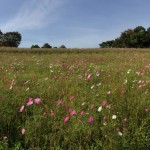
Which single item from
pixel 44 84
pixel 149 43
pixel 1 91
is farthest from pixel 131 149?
pixel 149 43

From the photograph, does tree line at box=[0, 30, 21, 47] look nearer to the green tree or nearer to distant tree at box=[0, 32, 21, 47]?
distant tree at box=[0, 32, 21, 47]

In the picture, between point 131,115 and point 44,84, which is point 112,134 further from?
point 44,84

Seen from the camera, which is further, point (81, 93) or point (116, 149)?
point (81, 93)

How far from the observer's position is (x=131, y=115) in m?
3.99

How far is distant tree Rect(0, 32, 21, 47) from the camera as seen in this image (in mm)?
A: 73812

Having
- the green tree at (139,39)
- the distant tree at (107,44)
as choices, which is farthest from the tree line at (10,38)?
the green tree at (139,39)

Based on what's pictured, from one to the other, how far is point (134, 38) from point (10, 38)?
3088 cm

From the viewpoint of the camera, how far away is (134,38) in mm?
67625

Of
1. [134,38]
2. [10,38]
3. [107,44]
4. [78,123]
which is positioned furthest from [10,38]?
[78,123]

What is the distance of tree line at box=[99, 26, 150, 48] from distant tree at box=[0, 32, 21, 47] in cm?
Result: 2495

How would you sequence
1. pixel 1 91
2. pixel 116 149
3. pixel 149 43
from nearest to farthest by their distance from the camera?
pixel 116 149 → pixel 1 91 → pixel 149 43

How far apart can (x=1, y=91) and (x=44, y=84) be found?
1414 mm

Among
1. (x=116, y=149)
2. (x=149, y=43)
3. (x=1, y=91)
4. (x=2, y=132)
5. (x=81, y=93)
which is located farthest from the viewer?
(x=149, y=43)

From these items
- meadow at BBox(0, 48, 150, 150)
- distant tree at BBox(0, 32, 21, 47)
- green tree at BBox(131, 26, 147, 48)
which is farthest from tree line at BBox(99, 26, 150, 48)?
meadow at BBox(0, 48, 150, 150)
